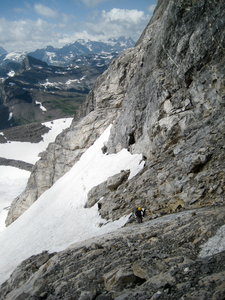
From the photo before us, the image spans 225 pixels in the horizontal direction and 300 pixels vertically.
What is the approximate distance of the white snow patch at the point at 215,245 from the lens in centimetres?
794

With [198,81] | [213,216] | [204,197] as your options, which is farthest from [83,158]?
[213,216]

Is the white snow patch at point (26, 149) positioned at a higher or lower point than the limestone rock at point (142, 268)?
higher

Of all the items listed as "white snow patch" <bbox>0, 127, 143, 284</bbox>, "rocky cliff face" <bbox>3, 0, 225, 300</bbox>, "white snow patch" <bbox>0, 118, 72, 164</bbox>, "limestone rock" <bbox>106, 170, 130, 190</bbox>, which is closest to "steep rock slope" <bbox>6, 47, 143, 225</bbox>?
"rocky cliff face" <bbox>3, 0, 225, 300</bbox>

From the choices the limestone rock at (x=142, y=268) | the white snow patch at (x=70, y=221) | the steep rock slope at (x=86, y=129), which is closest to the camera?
the limestone rock at (x=142, y=268)

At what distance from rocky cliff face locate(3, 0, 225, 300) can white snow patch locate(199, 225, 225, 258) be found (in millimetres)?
260

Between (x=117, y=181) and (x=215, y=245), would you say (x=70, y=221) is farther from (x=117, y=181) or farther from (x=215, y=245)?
Result: (x=215, y=245)

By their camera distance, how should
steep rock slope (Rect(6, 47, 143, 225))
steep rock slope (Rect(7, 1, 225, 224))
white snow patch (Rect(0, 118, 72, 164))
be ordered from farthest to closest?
white snow patch (Rect(0, 118, 72, 164)) < steep rock slope (Rect(6, 47, 143, 225)) < steep rock slope (Rect(7, 1, 225, 224))

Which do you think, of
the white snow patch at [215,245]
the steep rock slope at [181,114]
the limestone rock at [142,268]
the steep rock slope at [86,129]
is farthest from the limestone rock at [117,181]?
the steep rock slope at [86,129]

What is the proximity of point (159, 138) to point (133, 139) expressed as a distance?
7763mm

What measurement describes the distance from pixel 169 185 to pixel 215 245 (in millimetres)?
7142

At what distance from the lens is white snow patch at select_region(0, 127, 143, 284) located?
1767cm

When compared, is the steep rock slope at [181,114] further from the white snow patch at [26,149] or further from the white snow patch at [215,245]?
the white snow patch at [26,149]

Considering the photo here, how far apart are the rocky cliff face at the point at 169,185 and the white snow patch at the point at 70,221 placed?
1.52 m

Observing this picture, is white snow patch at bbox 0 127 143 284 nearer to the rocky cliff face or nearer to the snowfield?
the snowfield
